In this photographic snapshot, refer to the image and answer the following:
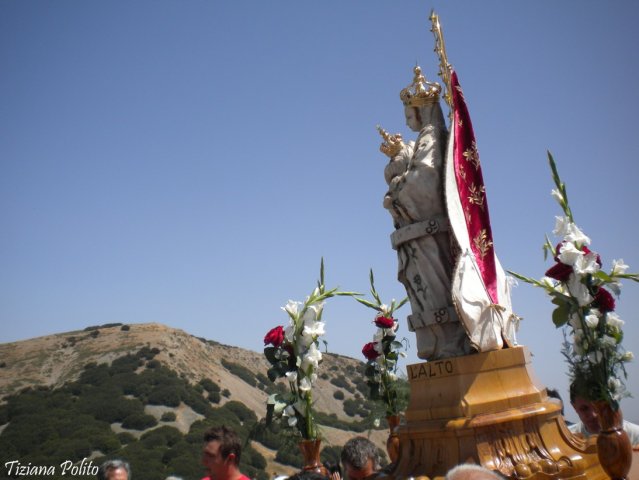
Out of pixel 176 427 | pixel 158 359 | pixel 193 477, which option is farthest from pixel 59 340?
pixel 193 477

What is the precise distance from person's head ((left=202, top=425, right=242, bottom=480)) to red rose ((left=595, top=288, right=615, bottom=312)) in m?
3.36

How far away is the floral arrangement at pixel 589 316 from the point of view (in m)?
4.73

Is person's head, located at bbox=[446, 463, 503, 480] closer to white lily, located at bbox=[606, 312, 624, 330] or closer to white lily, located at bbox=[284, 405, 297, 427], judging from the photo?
white lily, located at bbox=[606, 312, 624, 330]

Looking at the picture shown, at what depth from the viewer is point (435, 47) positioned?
6.50 meters

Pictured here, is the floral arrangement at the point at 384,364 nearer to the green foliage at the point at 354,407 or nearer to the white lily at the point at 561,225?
the white lily at the point at 561,225

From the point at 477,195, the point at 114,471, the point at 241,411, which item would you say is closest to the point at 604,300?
the point at 477,195

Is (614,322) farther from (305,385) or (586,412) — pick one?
(305,385)

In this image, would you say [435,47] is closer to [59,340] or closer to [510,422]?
[510,422]

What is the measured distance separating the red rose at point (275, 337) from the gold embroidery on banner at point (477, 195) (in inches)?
108

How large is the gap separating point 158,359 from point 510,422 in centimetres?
4364

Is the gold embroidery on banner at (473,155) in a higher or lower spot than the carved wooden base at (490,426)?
higher

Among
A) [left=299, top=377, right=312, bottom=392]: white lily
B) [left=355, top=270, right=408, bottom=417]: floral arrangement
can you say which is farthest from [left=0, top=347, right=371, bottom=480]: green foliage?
[left=299, top=377, right=312, bottom=392]: white lily

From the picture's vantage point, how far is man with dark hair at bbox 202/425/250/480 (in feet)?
14.7

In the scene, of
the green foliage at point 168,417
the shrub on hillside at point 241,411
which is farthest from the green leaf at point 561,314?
the shrub on hillside at point 241,411
